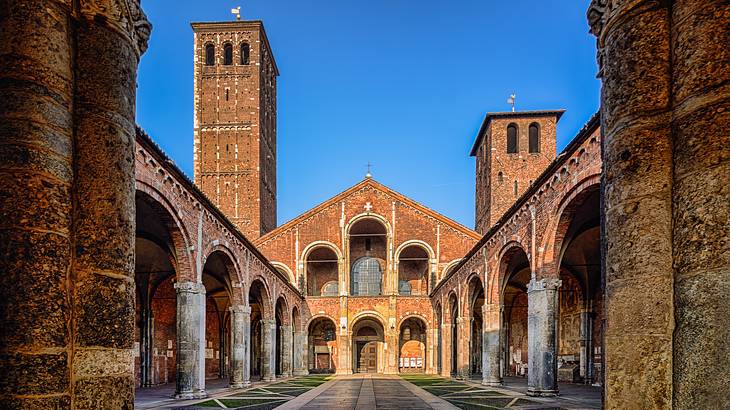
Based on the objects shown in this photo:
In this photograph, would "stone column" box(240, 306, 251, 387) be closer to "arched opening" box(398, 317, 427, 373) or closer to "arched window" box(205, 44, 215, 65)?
"arched opening" box(398, 317, 427, 373)

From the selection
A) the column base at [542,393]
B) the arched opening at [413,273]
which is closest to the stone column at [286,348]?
the arched opening at [413,273]

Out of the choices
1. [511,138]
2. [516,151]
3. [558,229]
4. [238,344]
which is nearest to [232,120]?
[511,138]

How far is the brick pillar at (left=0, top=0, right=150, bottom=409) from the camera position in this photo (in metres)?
3.02

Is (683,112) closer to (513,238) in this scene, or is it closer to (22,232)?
(22,232)

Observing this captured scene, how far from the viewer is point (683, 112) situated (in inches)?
119

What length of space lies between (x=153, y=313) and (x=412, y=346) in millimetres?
19634

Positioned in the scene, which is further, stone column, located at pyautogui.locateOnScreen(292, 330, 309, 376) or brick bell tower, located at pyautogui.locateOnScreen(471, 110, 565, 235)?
brick bell tower, located at pyautogui.locateOnScreen(471, 110, 565, 235)

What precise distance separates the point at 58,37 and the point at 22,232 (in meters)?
1.11

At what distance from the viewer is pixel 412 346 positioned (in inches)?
1505

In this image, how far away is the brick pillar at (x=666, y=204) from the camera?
9.14ft

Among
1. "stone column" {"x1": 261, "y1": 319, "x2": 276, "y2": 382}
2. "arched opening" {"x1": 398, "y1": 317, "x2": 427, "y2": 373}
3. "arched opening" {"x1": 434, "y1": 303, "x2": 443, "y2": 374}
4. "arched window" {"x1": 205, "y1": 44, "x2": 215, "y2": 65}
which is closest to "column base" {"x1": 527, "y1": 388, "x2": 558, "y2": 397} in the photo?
"stone column" {"x1": 261, "y1": 319, "x2": 276, "y2": 382}

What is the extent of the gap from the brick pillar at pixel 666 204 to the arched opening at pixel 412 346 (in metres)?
34.3

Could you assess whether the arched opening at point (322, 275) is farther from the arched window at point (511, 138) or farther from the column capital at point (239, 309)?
the column capital at point (239, 309)

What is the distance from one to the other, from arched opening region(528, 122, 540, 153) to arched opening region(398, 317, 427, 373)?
A: 15328mm
